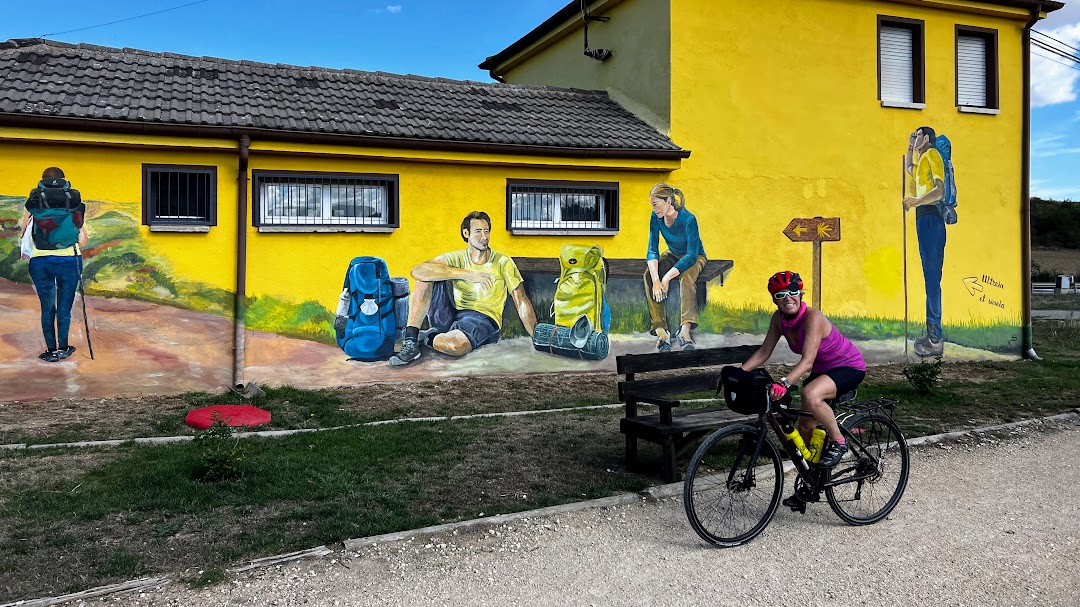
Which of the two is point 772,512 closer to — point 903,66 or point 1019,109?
point 903,66

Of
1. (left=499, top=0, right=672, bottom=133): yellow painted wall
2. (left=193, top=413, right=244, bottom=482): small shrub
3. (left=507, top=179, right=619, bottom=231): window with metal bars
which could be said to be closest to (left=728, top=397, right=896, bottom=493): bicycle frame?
(left=193, top=413, right=244, bottom=482): small shrub

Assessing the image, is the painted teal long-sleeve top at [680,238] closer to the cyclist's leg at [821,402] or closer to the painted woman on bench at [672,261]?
the painted woman on bench at [672,261]

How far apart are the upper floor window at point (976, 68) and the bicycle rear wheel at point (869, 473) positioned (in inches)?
460

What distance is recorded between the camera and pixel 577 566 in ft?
16.3

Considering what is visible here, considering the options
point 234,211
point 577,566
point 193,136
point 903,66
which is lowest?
point 577,566

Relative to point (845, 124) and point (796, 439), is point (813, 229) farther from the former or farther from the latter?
point (796, 439)

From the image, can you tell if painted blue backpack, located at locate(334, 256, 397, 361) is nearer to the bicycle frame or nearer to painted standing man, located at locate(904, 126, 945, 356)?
the bicycle frame

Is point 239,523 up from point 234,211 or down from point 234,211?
down

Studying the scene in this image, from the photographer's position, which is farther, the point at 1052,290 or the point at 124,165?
the point at 1052,290

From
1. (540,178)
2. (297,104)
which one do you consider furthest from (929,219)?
(297,104)

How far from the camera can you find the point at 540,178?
12.5m

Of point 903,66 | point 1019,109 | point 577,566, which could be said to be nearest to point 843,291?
point 903,66

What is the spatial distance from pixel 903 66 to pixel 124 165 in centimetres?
1274

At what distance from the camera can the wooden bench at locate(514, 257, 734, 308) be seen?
1246cm
